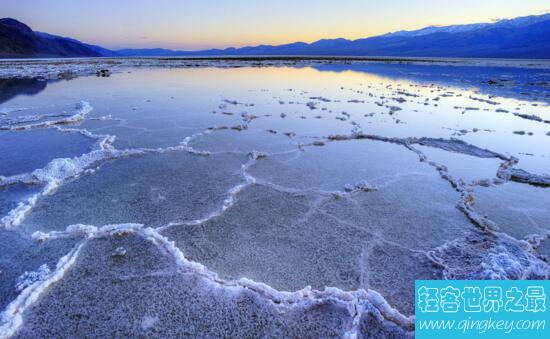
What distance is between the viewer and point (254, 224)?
11.9ft

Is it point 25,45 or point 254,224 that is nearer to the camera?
point 254,224

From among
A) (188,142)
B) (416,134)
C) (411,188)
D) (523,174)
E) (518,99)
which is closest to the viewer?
(411,188)

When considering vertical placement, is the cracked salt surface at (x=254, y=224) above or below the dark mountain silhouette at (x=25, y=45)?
below

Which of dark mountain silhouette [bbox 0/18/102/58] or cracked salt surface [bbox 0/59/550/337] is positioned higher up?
dark mountain silhouette [bbox 0/18/102/58]

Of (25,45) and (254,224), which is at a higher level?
(25,45)

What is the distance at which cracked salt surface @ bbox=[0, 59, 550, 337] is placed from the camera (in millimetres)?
2438

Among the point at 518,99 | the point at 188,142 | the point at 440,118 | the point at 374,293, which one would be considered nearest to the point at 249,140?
the point at 188,142

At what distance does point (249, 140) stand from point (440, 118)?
6178 millimetres

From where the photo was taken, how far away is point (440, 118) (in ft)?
30.7

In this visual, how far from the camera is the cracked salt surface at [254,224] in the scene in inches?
96.0

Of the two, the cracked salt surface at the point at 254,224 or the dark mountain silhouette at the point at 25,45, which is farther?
the dark mountain silhouette at the point at 25,45

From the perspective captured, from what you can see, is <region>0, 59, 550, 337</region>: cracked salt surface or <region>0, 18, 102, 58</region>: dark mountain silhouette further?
<region>0, 18, 102, 58</region>: dark mountain silhouette

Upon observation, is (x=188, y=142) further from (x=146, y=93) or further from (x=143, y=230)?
(x=146, y=93)

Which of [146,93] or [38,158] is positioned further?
[146,93]
